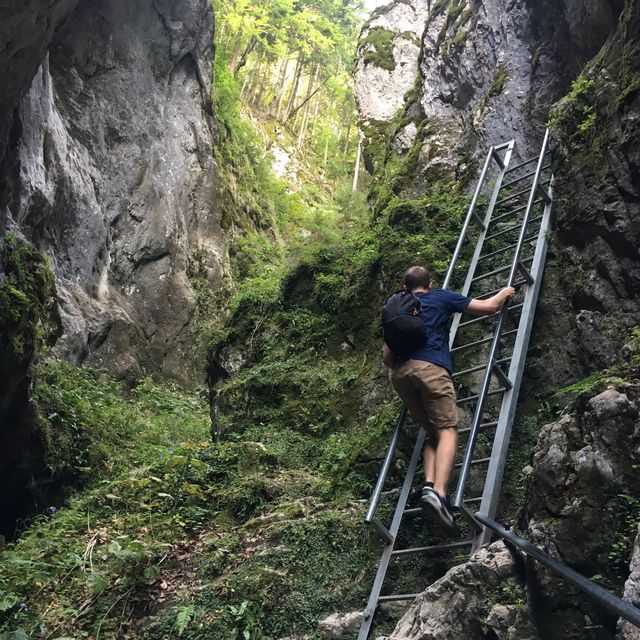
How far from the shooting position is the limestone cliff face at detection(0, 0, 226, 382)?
43.8 ft

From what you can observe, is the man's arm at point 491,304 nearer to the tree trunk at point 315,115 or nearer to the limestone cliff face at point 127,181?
the limestone cliff face at point 127,181

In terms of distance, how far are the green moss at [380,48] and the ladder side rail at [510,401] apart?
16.8 m

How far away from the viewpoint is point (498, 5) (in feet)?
37.5

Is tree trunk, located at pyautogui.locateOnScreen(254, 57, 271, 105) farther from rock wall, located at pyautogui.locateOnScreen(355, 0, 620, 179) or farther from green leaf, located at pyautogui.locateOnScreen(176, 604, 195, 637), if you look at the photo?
green leaf, located at pyautogui.locateOnScreen(176, 604, 195, 637)

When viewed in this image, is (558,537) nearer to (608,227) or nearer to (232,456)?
(608,227)

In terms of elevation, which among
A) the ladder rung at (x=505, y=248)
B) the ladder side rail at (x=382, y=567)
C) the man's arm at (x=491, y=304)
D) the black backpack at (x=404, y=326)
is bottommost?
the ladder side rail at (x=382, y=567)

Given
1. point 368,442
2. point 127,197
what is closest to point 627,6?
point 368,442

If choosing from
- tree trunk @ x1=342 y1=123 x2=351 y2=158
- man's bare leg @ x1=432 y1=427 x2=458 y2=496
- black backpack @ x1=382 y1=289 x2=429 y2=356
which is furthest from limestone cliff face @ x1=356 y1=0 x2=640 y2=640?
tree trunk @ x1=342 y1=123 x2=351 y2=158

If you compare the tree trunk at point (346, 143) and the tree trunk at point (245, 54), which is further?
the tree trunk at point (346, 143)

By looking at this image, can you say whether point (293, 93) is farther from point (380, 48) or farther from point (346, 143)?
point (380, 48)

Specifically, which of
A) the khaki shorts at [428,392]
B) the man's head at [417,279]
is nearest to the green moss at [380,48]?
the man's head at [417,279]

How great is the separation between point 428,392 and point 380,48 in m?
19.9

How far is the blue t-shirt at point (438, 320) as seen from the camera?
4.52 meters

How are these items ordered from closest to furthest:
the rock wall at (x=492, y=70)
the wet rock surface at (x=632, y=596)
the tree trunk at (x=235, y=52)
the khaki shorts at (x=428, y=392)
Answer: the wet rock surface at (x=632, y=596), the khaki shorts at (x=428, y=392), the rock wall at (x=492, y=70), the tree trunk at (x=235, y=52)
